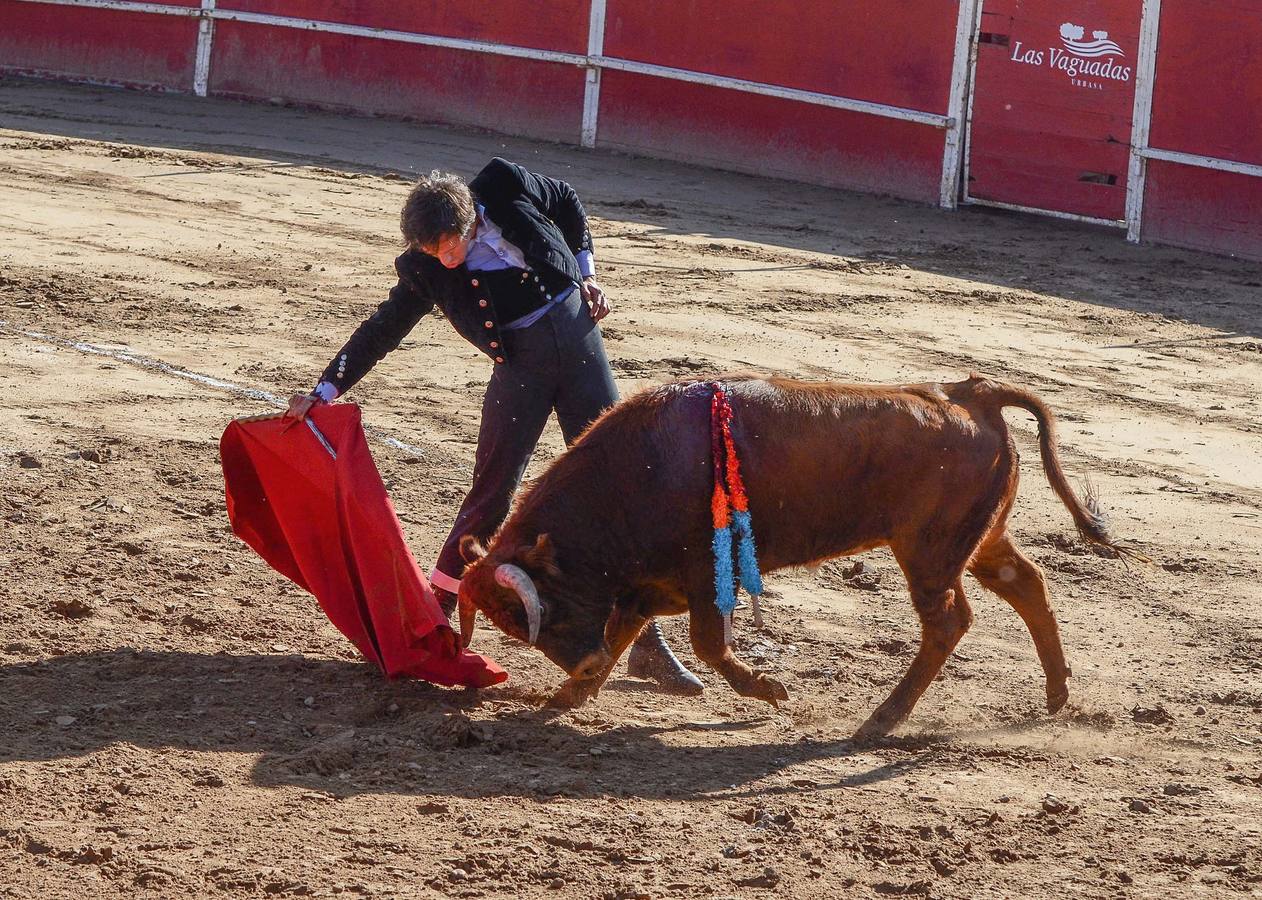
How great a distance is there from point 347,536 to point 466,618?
1.60ft

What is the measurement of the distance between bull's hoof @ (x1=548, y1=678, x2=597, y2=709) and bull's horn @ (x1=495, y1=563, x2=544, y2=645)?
0.41 meters

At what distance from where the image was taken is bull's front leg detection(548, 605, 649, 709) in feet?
16.6

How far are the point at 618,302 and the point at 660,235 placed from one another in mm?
2060

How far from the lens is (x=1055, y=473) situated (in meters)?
5.25

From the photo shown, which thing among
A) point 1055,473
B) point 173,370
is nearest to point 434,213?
point 1055,473

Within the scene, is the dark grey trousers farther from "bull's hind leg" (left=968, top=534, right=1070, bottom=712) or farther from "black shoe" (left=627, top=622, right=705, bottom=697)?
"bull's hind leg" (left=968, top=534, right=1070, bottom=712)

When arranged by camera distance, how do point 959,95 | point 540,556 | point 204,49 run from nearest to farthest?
point 540,556 → point 959,95 → point 204,49

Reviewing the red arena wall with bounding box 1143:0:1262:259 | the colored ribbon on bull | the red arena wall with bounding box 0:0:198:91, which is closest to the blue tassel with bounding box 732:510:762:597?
the colored ribbon on bull

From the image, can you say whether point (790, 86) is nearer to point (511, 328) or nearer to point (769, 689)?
point (511, 328)

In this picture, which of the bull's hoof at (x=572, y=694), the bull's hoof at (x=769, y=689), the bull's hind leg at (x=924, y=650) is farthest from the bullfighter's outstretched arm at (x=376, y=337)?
the bull's hind leg at (x=924, y=650)

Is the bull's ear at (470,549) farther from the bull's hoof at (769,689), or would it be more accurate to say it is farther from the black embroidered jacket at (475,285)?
the bull's hoof at (769,689)

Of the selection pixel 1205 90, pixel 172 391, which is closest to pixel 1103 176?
pixel 1205 90

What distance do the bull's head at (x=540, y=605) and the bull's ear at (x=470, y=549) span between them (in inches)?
0.5

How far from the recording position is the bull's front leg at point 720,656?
4.85 meters
